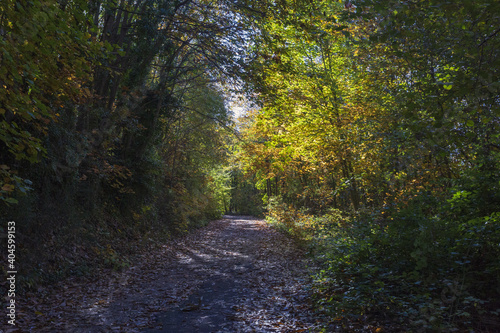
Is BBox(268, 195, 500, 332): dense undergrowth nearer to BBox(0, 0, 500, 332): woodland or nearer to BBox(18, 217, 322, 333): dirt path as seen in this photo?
BBox(0, 0, 500, 332): woodland

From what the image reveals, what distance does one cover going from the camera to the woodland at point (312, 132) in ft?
13.6

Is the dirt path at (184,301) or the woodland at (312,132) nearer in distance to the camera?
the woodland at (312,132)

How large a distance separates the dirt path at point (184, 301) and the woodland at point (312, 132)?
2.24 ft

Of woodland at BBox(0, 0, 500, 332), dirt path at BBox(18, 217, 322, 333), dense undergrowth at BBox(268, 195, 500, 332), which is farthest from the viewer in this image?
dirt path at BBox(18, 217, 322, 333)

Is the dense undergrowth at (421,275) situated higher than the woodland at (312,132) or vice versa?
the woodland at (312,132)

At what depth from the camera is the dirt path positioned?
16.5 ft

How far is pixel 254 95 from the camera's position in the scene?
431 inches

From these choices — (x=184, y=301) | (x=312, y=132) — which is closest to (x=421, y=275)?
(x=184, y=301)

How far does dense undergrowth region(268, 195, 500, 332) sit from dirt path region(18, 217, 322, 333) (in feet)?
2.79

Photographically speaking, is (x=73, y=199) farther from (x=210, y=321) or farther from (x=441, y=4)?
(x=441, y=4)

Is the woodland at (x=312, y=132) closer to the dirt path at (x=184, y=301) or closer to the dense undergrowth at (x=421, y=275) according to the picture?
the dense undergrowth at (x=421, y=275)

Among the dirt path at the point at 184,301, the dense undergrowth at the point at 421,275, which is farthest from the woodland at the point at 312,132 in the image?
the dirt path at the point at 184,301

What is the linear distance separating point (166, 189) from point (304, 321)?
13.8 meters

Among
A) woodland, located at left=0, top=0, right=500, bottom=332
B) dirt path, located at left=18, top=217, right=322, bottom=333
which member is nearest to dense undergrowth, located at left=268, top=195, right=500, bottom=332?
woodland, located at left=0, top=0, right=500, bottom=332
